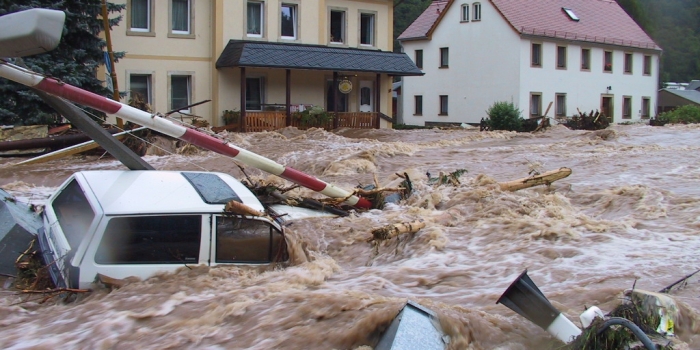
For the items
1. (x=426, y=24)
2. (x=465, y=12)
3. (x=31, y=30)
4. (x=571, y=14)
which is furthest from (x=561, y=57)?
(x=31, y=30)

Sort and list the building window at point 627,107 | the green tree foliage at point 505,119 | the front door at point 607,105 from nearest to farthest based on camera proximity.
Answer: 1. the green tree foliage at point 505,119
2. the front door at point 607,105
3. the building window at point 627,107

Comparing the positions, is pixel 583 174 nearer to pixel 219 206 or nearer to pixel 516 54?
pixel 219 206

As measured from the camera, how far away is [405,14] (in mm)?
68750

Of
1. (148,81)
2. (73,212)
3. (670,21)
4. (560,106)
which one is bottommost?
(73,212)

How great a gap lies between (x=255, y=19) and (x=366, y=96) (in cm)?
586

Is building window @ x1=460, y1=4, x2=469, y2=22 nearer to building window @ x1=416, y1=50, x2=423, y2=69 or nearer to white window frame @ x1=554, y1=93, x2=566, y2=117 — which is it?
building window @ x1=416, y1=50, x2=423, y2=69

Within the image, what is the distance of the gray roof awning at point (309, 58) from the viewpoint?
26484 millimetres

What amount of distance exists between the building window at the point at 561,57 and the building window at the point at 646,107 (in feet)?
28.5

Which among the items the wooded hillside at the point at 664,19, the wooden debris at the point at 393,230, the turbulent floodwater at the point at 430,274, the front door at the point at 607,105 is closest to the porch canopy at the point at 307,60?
the turbulent floodwater at the point at 430,274

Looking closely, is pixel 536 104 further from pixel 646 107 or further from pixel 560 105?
pixel 646 107

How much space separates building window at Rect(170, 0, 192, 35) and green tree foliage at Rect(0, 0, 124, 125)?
3.59 m

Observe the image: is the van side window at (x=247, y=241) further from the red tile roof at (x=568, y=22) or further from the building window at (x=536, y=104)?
the building window at (x=536, y=104)

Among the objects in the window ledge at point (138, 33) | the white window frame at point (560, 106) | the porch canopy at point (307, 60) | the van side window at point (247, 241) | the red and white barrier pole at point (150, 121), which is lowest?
the van side window at point (247, 241)

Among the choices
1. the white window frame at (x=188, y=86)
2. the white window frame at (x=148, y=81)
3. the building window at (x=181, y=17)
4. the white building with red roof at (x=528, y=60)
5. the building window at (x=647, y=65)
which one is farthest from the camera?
the building window at (x=647, y=65)
